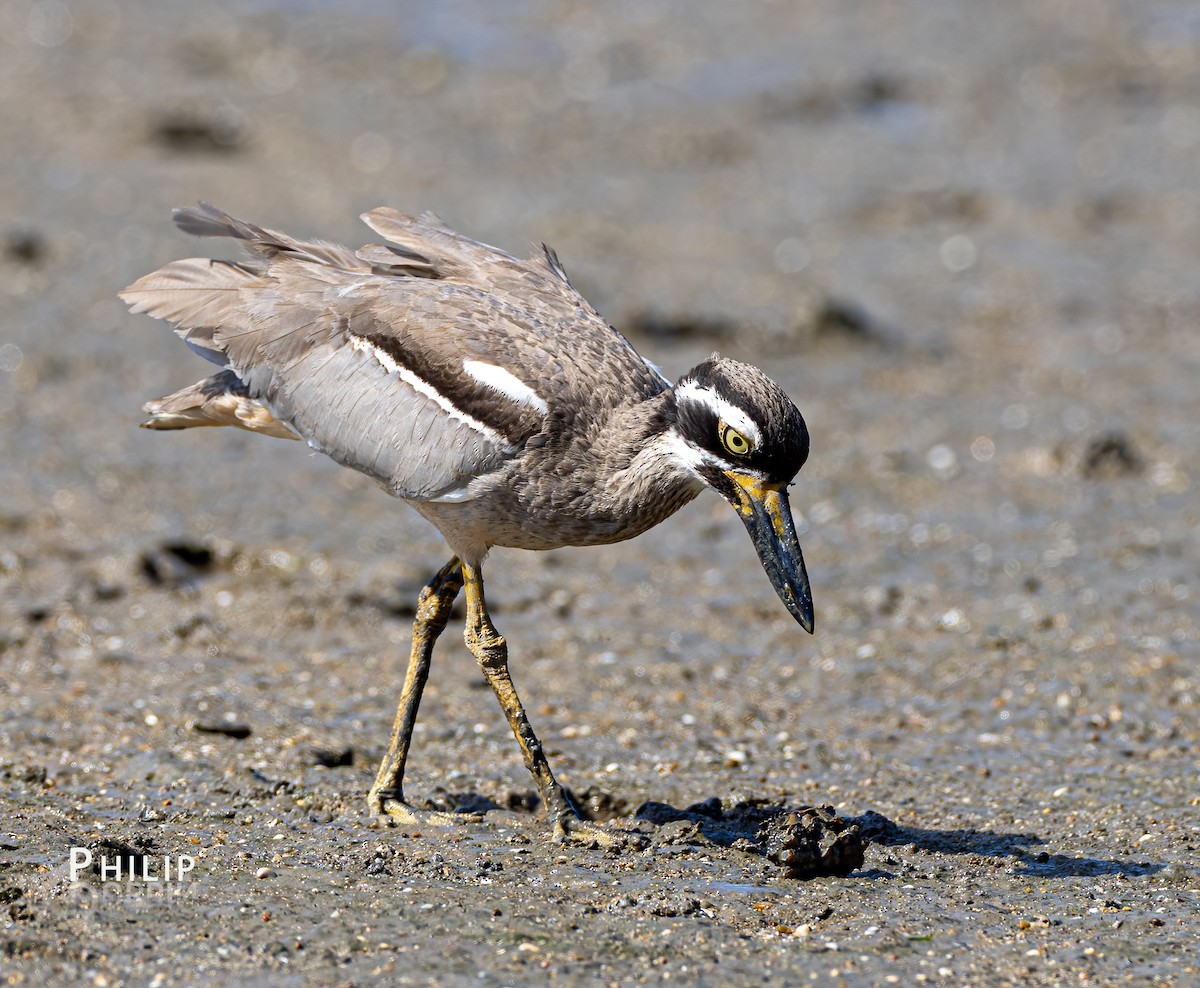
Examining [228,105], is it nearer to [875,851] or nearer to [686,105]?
[686,105]

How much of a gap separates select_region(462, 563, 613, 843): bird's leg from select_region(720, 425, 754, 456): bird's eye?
1154 millimetres

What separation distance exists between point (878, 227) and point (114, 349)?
575 centimetres

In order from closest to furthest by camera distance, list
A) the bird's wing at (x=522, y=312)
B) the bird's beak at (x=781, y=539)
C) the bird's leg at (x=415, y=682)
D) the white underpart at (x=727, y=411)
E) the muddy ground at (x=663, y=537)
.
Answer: the muddy ground at (x=663, y=537) → the white underpart at (x=727, y=411) → the bird's beak at (x=781, y=539) → the bird's wing at (x=522, y=312) → the bird's leg at (x=415, y=682)

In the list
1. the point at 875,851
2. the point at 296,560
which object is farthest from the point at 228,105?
the point at 875,851

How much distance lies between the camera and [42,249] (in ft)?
38.0

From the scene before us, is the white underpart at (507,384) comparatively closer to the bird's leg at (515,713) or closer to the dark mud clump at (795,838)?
the bird's leg at (515,713)

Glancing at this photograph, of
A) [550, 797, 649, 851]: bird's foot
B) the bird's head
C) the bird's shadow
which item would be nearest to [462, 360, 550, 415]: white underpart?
the bird's head

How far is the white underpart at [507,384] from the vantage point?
5.95 metres

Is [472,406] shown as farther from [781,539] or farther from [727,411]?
[781,539]

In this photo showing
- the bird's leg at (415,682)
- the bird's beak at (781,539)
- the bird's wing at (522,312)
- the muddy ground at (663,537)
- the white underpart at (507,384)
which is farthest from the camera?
the bird's leg at (415,682)

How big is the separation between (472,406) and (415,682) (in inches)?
46.1

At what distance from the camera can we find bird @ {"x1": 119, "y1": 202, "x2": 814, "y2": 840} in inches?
228

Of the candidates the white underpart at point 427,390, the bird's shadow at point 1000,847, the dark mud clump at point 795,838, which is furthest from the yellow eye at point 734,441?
the bird's shadow at point 1000,847

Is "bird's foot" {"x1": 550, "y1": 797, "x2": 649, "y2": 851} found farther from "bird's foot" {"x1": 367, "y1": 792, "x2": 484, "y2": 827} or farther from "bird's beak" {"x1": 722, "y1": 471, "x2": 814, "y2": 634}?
"bird's beak" {"x1": 722, "y1": 471, "x2": 814, "y2": 634}
